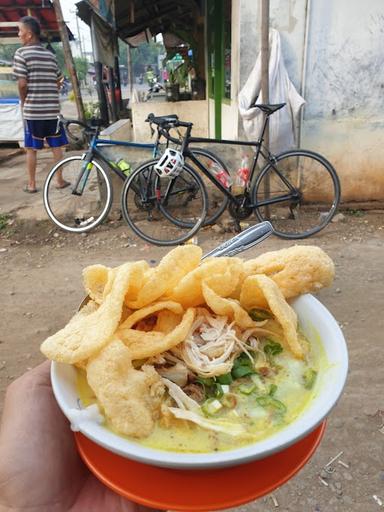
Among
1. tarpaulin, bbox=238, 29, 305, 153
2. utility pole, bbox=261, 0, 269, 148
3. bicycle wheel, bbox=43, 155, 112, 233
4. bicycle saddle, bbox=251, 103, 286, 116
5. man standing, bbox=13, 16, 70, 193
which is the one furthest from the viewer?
man standing, bbox=13, 16, 70, 193

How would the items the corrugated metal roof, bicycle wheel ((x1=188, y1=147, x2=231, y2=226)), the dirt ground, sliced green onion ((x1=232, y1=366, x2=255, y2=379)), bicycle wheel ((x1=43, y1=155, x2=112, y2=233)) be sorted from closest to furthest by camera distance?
1. sliced green onion ((x1=232, y1=366, x2=255, y2=379))
2. the dirt ground
3. bicycle wheel ((x1=188, y1=147, x2=231, y2=226))
4. bicycle wheel ((x1=43, y1=155, x2=112, y2=233))
5. the corrugated metal roof

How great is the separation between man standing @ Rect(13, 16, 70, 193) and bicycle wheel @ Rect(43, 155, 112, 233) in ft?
1.16

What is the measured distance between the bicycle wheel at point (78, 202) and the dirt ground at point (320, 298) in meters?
0.18

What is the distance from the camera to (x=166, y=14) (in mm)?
11539

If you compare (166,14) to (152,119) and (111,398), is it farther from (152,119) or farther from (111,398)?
(111,398)

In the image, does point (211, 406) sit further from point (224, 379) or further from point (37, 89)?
point (37, 89)

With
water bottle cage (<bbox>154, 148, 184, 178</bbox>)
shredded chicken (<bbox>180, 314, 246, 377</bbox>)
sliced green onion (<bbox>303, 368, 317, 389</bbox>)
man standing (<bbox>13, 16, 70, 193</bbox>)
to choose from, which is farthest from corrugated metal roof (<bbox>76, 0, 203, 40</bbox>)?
sliced green onion (<bbox>303, 368, 317, 389</bbox>)

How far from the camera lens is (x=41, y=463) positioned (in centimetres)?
135

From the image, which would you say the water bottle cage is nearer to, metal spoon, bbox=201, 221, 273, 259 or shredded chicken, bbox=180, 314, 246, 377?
metal spoon, bbox=201, 221, 273, 259

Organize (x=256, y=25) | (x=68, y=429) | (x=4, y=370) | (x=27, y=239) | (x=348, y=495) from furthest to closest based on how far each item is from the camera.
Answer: (x=27, y=239)
(x=256, y=25)
(x=4, y=370)
(x=348, y=495)
(x=68, y=429)

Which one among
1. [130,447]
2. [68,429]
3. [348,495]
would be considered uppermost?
[130,447]

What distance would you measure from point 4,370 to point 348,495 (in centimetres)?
254

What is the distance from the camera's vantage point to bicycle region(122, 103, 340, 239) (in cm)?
528

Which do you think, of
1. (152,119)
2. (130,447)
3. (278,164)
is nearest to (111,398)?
(130,447)
